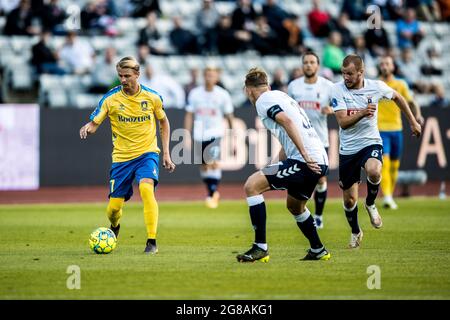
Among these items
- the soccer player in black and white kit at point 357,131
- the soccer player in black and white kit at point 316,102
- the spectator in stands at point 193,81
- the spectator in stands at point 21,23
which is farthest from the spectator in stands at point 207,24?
the soccer player in black and white kit at point 357,131

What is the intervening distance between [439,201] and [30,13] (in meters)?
10.9

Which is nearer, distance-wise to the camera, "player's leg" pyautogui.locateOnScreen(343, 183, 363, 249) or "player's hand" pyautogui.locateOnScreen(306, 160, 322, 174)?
"player's hand" pyautogui.locateOnScreen(306, 160, 322, 174)

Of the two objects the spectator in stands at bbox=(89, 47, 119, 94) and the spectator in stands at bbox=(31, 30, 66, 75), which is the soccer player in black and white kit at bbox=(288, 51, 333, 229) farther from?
the spectator in stands at bbox=(31, 30, 66, 75)

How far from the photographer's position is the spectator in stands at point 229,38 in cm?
2483

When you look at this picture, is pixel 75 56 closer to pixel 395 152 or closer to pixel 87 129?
pixel 395 152

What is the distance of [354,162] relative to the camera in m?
12.3

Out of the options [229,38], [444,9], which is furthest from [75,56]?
[444,9]

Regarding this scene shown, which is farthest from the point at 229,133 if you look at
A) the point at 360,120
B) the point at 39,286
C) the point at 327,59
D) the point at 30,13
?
the point at 39,286

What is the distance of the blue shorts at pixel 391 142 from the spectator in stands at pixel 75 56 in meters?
8.74

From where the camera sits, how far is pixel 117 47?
24.5 m

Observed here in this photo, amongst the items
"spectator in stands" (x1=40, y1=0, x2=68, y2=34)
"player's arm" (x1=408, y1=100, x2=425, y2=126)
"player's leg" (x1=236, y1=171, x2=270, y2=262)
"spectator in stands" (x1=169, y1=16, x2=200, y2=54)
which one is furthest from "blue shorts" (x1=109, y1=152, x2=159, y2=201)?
"spectator in stands" (x1=169, y1=16, x2=200, y2=54)

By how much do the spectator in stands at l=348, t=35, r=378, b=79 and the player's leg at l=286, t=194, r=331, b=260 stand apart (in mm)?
15386

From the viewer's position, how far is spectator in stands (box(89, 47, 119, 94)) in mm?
22875
